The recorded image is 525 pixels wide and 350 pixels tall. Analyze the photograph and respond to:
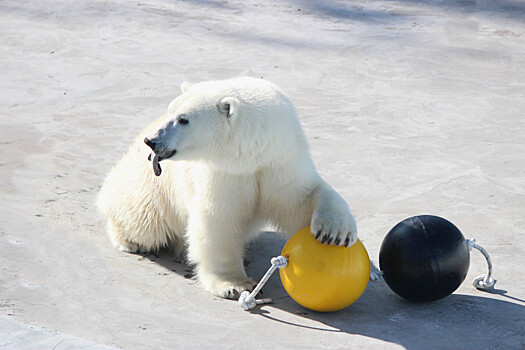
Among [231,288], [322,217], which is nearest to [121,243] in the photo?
[231,288]

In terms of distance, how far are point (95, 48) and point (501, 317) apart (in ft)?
19.8

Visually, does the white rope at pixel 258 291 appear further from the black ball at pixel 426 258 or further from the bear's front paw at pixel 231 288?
the black ball at pixel 426 258

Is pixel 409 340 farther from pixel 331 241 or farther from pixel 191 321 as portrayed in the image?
pixel 191 321

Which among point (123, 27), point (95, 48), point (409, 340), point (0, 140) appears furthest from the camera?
point (123, 27)

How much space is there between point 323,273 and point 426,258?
0.48m

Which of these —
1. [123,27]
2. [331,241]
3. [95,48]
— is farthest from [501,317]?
[123,27]

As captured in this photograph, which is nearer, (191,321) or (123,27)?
(191,321)

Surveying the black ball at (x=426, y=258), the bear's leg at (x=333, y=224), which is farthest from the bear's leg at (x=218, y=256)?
the black ball at (x=426, y=258)

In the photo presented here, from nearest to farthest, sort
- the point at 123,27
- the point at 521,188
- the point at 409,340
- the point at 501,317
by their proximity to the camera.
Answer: the point at 409,340 → the point at 501,317 → the point at 521,188 → the point at 123,27

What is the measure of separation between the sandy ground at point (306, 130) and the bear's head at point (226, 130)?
2.35ft

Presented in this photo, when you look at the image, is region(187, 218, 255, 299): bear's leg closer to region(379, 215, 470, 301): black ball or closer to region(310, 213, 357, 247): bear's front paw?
region(310, 213, 357, 247): bear's front paw

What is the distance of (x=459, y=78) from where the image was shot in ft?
24.3

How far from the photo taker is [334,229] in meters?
3.23

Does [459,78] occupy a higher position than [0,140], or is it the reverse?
[459,78]
